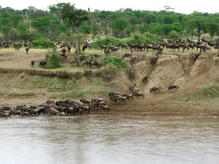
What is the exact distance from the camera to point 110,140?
24109 millimetres

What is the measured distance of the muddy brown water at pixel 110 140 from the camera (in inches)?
806

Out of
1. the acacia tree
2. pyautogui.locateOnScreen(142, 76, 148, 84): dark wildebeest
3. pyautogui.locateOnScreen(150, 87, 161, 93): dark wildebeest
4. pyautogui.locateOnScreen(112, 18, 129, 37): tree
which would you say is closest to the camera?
pyautogui.locateOnScreen(150, 87, 161, 93): dark wildebeest

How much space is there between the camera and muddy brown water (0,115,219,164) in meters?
20.5

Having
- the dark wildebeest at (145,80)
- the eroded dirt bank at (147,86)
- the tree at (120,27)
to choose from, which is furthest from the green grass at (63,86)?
the tree at (120,27)

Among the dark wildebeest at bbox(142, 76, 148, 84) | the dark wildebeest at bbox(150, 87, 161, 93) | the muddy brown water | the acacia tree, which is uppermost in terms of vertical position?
the acacia tree

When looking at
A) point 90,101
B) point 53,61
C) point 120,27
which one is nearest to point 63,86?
point 53,61

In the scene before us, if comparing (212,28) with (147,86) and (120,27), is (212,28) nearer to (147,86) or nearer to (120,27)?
(120,27)

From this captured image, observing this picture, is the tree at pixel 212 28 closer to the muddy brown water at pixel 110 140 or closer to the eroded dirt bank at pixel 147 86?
the eroded dirt bank at pixel 147 86

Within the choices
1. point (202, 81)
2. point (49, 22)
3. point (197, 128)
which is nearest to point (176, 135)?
point (197, 128)

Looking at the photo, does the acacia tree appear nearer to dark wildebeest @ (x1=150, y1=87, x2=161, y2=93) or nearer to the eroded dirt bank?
the eroded dirt bank

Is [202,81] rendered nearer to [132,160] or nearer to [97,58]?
[97,58]

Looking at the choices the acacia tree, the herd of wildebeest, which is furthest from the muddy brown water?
the acacia tree

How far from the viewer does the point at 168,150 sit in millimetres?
21562

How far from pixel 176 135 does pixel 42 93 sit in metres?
14.3
